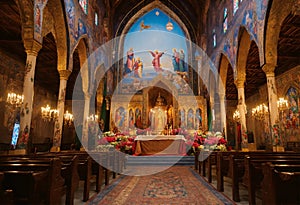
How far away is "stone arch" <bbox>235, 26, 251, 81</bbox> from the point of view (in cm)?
1311

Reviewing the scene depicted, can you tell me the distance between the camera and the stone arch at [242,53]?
13108 mm

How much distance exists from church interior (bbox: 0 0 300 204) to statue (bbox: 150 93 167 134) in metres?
0.13

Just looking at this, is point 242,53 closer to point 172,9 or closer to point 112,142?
point 112,142

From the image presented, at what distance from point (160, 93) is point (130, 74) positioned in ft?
14.2

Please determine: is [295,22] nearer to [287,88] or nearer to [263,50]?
[263,50]

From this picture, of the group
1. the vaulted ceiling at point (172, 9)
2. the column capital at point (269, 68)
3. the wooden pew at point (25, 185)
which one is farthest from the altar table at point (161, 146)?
the vaulted ceiling at point (172, 9)

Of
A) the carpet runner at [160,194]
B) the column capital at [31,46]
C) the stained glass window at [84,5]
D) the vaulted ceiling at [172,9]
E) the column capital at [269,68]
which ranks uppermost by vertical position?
the vaulted ceiling at [172,9]

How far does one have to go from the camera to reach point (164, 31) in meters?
27.2

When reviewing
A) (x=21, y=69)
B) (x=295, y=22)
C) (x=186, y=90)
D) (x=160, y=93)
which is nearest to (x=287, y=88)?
(x=295, y=22)

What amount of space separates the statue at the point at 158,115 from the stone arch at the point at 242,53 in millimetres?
10222

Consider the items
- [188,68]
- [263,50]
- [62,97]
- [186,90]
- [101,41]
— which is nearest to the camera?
[263,50]

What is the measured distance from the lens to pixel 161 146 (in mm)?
14266

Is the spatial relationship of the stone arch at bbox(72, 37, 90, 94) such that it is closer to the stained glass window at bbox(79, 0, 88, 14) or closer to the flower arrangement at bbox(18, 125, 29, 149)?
the stained glass window at bbox(79, 0, 88, 14)

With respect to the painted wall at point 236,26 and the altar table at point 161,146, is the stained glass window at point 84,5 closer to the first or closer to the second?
the altar table at point 161,146
